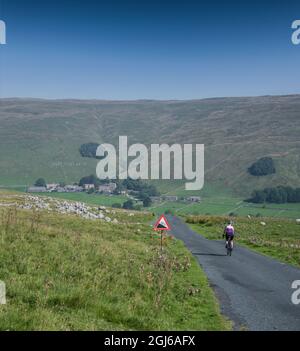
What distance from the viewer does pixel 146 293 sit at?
1526cm

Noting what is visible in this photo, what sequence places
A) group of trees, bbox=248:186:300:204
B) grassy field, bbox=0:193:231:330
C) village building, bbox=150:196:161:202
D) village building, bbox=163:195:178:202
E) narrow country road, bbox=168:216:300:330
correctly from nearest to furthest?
grassy field, bbox=0:193:231:330 < narrow country road, bbox=168:216:300:330 < group of trees, bbox=248:186:300:204 < village building, bbox=150:196:161:202 < village building, bbox=163:195:178:202

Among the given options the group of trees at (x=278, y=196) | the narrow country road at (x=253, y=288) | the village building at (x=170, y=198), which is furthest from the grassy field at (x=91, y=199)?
the narrow country road at (x=253, y=288)

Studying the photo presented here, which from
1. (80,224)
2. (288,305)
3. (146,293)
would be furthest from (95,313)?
(80,224)

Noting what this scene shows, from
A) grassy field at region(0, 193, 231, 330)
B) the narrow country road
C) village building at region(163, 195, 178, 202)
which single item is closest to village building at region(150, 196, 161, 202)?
village building at region(163, 195, 178, 202)

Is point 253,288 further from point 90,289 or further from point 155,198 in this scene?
point 155,198

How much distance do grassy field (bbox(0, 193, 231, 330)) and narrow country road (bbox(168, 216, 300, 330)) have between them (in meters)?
0.71

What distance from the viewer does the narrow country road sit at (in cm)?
1393

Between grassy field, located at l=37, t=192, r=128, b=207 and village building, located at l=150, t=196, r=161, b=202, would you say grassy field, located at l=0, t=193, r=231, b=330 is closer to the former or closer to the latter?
grassy field, located at l=37, t=192, r=128, b=207

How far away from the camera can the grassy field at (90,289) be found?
11.3 meters

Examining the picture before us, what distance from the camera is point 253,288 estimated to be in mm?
19188

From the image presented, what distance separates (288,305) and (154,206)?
485ft

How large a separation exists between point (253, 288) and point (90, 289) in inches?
336

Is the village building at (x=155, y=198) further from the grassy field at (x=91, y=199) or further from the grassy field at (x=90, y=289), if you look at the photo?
the grassy field at (x=90, y=289)

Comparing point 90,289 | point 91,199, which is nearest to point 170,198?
point 91,199
